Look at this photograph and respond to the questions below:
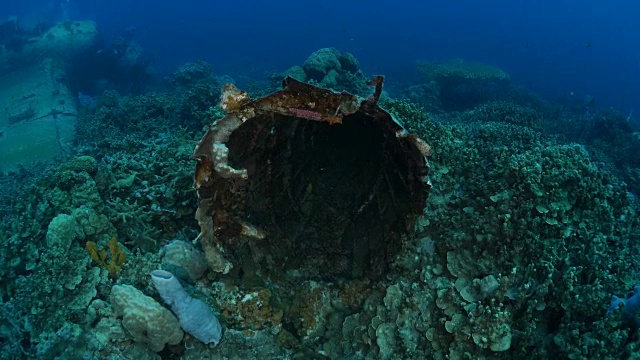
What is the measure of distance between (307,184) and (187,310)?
171 centimetres

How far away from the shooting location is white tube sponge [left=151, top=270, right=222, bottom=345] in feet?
10.2

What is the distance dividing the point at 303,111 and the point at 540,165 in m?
2.56

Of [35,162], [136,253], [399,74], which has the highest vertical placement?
[136,253]

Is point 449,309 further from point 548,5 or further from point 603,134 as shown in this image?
point 548,5

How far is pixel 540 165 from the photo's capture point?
4.01 metres

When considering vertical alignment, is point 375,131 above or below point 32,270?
above

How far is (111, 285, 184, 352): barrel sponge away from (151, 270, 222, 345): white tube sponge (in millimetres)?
73

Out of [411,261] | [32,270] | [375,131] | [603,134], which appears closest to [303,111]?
[375,131]

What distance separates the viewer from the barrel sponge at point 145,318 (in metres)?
3.09

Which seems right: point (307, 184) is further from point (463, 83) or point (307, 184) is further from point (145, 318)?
point (463, 83)

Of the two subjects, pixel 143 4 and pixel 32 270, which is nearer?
pixel 32 270

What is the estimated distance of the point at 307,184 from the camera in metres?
4.21

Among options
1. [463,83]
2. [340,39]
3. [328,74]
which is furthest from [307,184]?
[340,39]

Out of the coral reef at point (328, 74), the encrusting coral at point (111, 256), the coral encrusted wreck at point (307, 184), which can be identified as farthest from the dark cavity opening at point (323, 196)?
the coral reef at point (328, 74)
